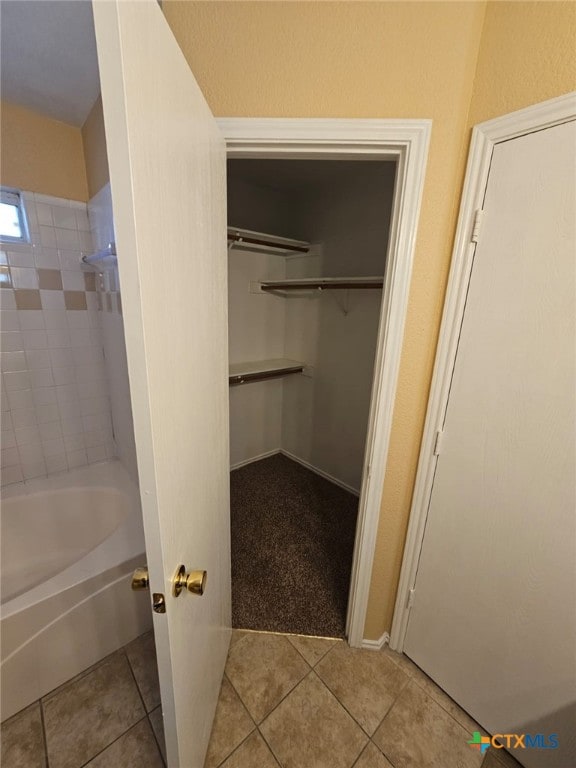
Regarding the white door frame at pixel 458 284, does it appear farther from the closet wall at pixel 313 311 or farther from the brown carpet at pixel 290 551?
the closet wall at pixel 313 311

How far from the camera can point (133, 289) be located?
47 cm

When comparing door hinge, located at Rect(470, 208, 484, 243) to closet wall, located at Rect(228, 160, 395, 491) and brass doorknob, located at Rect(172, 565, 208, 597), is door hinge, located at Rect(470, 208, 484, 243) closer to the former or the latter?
brass doorknob, located at Rect(172, 565, 208, 597)

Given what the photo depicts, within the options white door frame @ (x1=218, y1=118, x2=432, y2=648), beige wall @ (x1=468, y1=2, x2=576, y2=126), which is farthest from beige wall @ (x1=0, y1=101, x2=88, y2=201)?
beige wall @ (x1=468, y1=2, x2=576, y2=126)

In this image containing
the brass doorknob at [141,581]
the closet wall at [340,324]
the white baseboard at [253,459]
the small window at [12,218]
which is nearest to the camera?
the brass doorknob at [141,581]

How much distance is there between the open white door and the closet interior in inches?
36.9

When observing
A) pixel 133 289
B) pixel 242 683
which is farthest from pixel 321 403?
pixel 133 289

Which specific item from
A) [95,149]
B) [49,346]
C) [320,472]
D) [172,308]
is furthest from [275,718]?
[95,149]

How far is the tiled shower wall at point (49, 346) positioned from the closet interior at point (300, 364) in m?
0.91

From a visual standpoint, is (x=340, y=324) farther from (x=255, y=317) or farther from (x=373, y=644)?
(x=373, y=644)

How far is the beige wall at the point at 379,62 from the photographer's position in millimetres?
841

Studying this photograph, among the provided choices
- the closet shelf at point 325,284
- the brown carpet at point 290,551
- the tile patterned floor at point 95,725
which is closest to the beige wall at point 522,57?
the closet shelf at point 325,284

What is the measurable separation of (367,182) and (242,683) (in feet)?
9.67

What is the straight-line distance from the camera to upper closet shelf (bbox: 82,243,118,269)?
4.48 ft

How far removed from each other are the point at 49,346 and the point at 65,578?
1.14 metres
